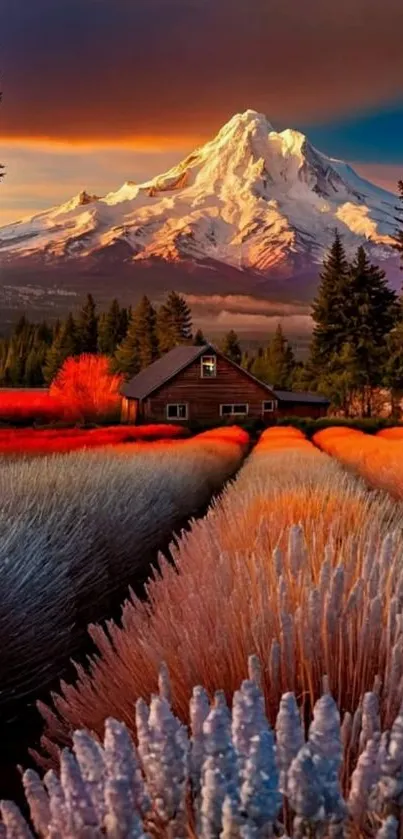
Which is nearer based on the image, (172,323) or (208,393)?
(208,393)

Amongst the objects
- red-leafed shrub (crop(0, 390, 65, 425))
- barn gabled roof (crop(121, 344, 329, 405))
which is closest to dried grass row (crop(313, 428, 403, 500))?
red-leafed shrub (crop(0, 390, 65, 425))

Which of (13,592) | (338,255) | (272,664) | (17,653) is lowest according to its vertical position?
(17,653)

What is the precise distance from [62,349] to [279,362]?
14085 mm

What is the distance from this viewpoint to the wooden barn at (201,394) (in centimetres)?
4091

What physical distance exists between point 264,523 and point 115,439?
15926mm

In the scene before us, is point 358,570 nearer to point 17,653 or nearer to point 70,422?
point 17,653

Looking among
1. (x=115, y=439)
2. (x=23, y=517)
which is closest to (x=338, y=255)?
(x=115, y=439)

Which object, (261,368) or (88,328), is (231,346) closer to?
(261,368)

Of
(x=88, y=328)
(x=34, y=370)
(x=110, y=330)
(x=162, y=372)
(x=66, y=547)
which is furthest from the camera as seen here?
(x=110, y=330)

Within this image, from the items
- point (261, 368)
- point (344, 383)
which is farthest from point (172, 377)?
point (261, 368)

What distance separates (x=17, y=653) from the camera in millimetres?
4137

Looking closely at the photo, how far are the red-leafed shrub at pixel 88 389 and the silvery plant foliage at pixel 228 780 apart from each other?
98.0 ft

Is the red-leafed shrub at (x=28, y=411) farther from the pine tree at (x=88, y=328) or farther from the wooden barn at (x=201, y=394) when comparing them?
the pine tree at (x=88, y=328)

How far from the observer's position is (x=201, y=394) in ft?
138
